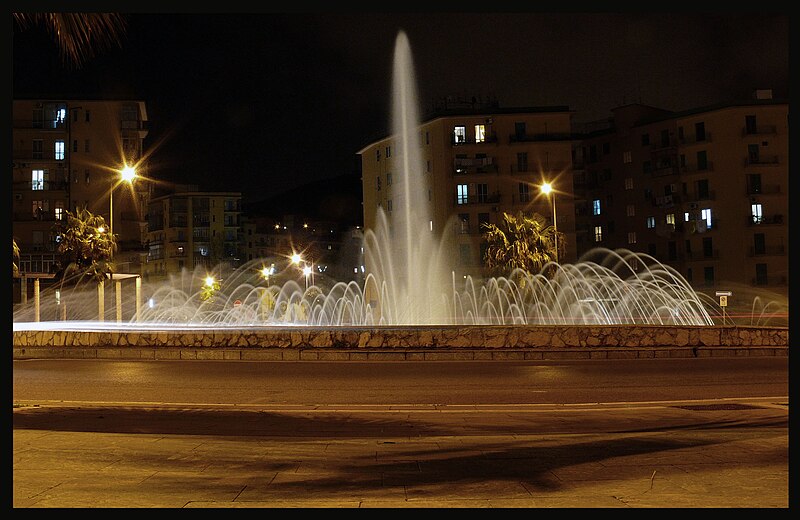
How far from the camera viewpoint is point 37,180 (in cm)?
6988

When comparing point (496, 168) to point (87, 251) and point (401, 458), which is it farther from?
point (401, 458)

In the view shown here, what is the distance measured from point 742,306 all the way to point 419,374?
51146 millimetres

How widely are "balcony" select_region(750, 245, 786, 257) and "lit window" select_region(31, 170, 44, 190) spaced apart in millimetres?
66154

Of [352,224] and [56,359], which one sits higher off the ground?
[352,224]

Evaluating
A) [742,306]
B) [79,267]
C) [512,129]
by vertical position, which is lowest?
[742,306]

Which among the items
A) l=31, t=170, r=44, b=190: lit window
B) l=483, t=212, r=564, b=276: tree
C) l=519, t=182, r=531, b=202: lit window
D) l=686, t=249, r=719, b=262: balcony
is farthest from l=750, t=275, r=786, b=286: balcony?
l=31, t=170, r=44, b=190: lit window

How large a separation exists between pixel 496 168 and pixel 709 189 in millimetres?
20298

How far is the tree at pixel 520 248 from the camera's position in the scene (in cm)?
4928

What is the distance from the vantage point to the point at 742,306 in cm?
6053

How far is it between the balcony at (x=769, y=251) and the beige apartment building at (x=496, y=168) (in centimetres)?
1586

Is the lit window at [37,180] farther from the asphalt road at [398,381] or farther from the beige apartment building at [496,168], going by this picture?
the asphalt road at [398,381]

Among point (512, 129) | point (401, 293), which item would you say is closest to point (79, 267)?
point (401, 293)

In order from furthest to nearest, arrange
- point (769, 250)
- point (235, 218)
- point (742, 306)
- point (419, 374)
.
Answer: point (235, 218) → point (769, 250) → point (742, 306) → point (419, 374)

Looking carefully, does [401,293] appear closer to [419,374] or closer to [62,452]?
[419,374]
